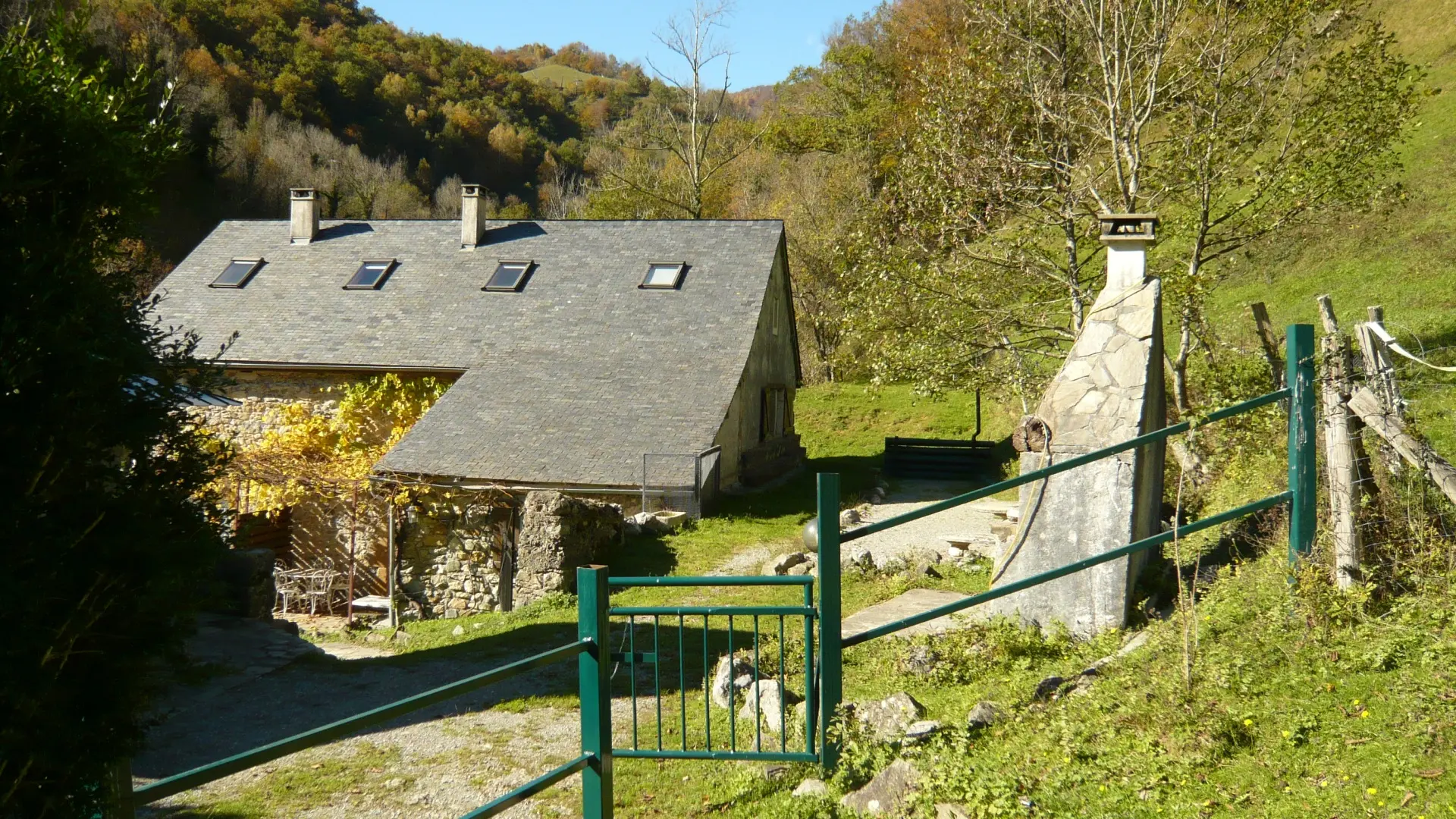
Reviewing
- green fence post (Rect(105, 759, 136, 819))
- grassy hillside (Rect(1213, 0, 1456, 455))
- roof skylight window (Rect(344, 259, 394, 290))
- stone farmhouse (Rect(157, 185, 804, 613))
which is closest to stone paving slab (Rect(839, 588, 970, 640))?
stone farmhouse (Rect(157, 185, 804, 613))

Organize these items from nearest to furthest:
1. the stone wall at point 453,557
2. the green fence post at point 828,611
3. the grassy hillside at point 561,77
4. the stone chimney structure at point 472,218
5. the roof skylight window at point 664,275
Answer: the green fence post at point 828,611 < the stone wall at point 453,557 < the roof skylight window at point 664,275 < the stone chimney structure at point 472,218 < the grassy hillside at point 561,77

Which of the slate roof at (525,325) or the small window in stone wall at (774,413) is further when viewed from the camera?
the small window in stone wall at (774,413)

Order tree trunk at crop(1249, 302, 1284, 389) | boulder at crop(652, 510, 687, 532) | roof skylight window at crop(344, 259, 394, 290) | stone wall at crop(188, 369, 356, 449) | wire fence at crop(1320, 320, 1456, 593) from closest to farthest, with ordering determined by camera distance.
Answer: wire fence at crop(1320, 320, 1456, 593), tree trunk at crop(1249, 302, 1284, 389), boulder at crop(652, 510, 687, 532), stone wall at crop(188, 369, 356, 449), roof skylight window at crop(344, 259, 394, 290)

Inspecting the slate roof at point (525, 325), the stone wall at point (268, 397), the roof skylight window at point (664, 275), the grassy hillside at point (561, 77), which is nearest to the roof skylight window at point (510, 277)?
the slate roof at point (525, 325)

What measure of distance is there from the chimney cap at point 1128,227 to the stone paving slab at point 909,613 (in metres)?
3.20

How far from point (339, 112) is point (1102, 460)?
59.6 m

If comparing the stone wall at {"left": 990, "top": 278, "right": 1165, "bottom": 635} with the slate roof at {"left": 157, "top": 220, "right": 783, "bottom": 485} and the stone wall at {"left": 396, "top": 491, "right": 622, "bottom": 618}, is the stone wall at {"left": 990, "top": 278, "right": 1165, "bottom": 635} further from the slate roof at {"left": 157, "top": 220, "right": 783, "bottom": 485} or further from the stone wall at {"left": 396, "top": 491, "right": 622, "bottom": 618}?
the slate roof at {"left": 157, "top": 220, "right": 783, "bottom": 485}

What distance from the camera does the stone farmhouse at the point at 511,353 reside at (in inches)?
634

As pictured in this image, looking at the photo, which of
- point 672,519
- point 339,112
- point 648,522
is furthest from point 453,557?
point 339,112

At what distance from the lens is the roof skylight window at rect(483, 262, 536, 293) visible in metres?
22.0

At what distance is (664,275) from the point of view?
2167cm

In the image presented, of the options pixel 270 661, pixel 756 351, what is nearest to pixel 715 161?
pixel 756 351

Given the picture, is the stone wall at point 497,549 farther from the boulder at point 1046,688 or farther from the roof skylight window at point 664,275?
the boulder at point 1046,688

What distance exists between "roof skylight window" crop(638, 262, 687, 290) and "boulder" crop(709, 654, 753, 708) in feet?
46.8
